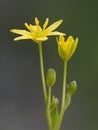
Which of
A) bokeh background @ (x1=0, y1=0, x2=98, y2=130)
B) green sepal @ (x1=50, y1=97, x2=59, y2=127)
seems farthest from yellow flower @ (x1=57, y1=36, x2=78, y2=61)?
bokeh background @ (x1=0, y1=0, x2=98, y2=130)

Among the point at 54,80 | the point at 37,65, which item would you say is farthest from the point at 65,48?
the point at 37,65

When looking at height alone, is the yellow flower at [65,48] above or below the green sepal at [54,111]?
above

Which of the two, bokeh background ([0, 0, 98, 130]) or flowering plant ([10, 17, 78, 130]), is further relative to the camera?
bokeh background ([0, 0, 98, 130])

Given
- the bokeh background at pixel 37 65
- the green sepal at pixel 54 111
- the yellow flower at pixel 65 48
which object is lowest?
the bokeh background at pixel 37 65

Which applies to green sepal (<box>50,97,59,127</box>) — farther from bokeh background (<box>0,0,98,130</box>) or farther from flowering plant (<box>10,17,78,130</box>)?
bokeh background (<box>0,0,98,130</box>)

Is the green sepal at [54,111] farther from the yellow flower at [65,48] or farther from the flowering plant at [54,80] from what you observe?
the yellow flower at [65,48]

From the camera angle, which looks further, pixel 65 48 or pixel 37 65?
pixel 37 65

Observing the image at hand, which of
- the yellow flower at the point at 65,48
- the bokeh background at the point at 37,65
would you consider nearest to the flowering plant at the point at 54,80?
the yellow flower at the point at 65,48

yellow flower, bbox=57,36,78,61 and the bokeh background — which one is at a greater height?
yellow flower, bbox=57,36,78,61

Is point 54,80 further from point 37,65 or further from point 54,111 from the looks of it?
point 37,65
